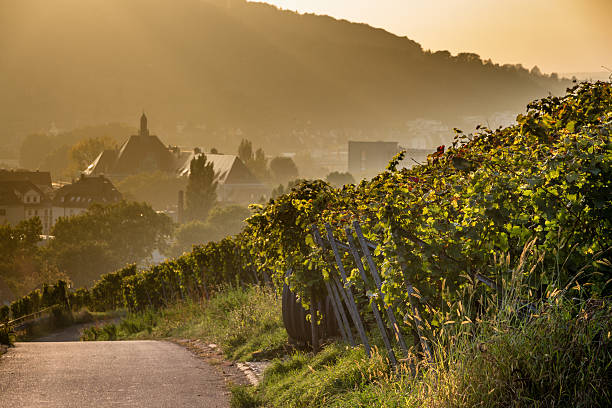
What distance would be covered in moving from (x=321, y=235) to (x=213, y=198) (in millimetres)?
137177

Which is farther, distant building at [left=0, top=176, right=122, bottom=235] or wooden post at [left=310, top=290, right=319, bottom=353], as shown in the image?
distant building at [left=0, top=176, right=122, bottom=235]

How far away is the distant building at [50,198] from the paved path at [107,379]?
147674mm

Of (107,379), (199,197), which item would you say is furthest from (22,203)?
(107,379)

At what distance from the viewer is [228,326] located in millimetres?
13586

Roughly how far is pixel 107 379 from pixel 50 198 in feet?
530

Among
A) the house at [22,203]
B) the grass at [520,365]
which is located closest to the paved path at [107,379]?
the grass at [520,365]

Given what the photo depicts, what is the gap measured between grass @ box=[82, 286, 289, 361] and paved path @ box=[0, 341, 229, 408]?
802 mm

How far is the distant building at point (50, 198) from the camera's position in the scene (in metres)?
154

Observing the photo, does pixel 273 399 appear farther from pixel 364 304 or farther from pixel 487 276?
pixel 487 276

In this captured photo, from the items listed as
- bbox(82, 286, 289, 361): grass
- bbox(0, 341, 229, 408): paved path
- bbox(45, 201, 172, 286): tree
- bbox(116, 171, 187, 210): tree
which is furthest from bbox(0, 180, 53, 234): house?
bbox(0, 341, 229, 408): paved path

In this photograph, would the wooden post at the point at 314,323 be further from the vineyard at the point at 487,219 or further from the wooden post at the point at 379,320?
the wooden post at the point at 379,320

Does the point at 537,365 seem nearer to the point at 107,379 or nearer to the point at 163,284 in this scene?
the point at 107,379

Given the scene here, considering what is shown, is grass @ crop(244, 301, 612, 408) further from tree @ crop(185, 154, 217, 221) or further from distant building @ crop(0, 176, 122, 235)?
distant building @ crop(0, 176, 122, 235)

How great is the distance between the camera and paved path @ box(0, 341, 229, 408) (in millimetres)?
7941
